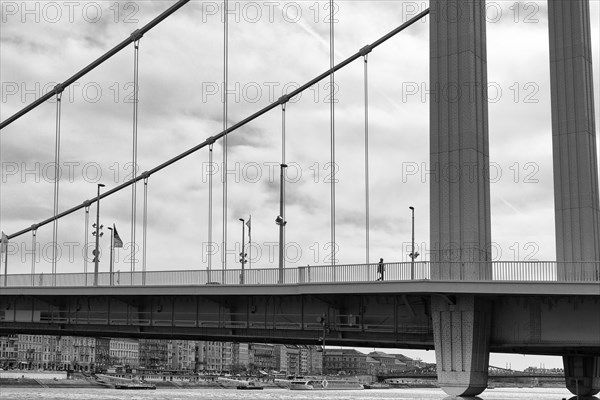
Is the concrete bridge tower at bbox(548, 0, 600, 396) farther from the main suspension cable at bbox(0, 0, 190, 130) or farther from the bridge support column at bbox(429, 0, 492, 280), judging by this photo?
the main suspension cable at bbox(0, 0, 190, 130)

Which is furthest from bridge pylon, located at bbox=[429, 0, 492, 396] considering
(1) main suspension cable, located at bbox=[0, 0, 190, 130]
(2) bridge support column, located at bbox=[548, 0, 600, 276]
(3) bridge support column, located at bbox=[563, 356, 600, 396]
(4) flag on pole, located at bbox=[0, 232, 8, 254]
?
(4) flag on pole, located at bbox=[0, 232, 8, 254]

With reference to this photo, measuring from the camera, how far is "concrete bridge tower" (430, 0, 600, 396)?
147 feet

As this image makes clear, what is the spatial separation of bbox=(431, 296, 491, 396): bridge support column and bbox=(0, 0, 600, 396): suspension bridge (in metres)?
0.05

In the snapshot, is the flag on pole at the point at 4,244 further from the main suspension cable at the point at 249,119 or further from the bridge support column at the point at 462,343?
the bridge support column at the point at 462,343

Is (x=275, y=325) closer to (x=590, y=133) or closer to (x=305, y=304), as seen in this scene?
(x=305, y=304)

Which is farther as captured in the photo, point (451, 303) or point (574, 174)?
point (574, 174)

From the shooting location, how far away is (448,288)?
43594 millimetres

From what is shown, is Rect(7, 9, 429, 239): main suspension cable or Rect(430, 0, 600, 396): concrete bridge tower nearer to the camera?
Rect(430, 0, 600, 396): concrete bridge tower

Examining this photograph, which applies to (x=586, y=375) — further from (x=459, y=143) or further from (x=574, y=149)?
(x=459, y=143)

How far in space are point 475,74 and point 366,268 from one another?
36.3 ft

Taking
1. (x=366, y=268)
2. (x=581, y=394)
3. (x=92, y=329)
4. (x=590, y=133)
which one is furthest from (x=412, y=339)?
(x=92, y=329)

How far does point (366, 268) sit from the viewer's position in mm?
48250

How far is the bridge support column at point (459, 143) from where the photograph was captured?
4628 cm

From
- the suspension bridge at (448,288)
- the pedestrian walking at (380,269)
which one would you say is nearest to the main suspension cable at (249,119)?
the suspension bridge at (448,288)
